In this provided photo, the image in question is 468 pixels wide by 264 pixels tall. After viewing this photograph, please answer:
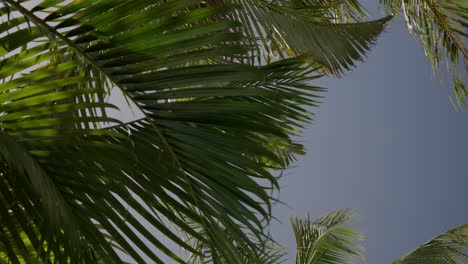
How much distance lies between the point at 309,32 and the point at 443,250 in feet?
10.9

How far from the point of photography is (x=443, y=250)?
5594 millimetres

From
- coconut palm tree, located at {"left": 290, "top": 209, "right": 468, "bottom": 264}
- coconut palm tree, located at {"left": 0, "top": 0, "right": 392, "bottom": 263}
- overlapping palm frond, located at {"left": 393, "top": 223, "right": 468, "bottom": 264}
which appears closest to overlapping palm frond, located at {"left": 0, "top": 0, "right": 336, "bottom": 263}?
coconut palm tree, located at {"left": 0, "top": 0, "right": 392, "bottom": 263}

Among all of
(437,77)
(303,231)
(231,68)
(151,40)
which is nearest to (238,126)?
(231,68)

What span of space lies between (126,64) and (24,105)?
20cm

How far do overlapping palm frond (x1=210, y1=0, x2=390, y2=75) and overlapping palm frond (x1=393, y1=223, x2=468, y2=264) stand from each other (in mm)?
2912

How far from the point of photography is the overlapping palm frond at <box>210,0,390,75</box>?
9.53ft

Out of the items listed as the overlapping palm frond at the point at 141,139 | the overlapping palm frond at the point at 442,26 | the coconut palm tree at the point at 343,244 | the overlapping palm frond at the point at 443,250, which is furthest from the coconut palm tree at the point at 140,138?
the overlapping palm frond at the point at 443,250

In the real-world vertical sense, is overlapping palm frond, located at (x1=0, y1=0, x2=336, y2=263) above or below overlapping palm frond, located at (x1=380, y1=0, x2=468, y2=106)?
below

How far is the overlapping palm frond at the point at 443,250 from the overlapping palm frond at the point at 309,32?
2912 mm

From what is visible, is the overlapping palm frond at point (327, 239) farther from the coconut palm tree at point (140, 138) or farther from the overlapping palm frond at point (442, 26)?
the coconut palm tree at point (140, 138)

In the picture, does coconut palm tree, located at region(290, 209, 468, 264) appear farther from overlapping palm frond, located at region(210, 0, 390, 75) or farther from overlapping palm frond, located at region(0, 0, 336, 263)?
overlapping palm frond, located at region(0, 0, 336, 263)

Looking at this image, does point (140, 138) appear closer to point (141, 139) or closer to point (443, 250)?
point (141, 139)

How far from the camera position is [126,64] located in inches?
42.2

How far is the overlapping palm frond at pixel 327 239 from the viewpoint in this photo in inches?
198
